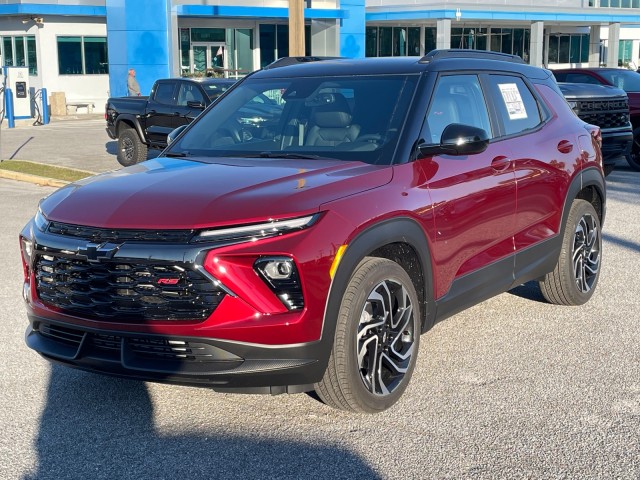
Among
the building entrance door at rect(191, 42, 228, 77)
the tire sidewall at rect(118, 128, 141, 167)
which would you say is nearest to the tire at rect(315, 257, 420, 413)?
the tire sidewall at rect(118, 128, 141, 167)

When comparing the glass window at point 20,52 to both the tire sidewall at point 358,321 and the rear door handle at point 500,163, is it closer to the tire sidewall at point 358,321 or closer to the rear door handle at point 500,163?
the rear door handle at point 500,163

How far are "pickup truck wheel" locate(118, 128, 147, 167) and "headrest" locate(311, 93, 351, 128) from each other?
12.4 metres

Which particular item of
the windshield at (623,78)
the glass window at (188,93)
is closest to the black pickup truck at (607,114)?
the windshield at (623,78)

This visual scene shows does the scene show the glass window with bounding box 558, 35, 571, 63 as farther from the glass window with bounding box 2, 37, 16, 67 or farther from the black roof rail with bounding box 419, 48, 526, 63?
the black roof rail with bounding box 419, 48, 526, 63

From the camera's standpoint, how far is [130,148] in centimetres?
1764

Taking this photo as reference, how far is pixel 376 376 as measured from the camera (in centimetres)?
459

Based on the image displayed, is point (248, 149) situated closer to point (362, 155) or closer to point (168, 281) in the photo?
point (362, 155)

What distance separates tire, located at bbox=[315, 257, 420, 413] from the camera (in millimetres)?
4316

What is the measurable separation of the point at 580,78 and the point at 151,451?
551 inches

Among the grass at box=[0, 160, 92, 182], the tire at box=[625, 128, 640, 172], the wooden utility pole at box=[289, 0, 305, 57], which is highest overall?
the wooden utility pole at box=[289, 0, 305, 57]

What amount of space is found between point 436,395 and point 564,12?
4567 centimetres

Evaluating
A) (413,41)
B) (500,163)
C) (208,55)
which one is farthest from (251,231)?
(413,41)

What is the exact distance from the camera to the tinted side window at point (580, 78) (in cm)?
1625

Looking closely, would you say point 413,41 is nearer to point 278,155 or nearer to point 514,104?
point 514,104
